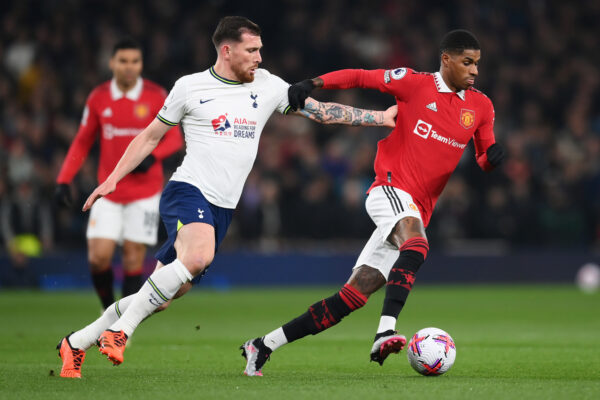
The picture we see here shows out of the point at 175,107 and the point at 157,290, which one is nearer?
the point at 157,290

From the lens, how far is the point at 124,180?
970 centimetres

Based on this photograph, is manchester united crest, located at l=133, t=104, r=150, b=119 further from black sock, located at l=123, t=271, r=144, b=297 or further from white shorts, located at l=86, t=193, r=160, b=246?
black sock, located at l=123, t=271, r=144, b=297

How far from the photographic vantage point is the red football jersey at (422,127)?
746 centimetres

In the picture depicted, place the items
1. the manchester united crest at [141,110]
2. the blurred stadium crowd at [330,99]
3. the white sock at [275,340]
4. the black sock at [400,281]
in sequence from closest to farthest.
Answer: the black sock at [400,281] → the white sock at [275,340] → the manchester united crest at [141,110] → the blurred stadium crowd at [330,99]

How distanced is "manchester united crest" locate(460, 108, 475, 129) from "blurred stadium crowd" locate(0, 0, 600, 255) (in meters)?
9.81

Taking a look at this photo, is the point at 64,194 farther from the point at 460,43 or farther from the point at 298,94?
the point at 460,43

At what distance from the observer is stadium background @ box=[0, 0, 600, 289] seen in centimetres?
1748

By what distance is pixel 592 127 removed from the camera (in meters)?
21.0

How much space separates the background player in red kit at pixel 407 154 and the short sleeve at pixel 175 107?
0.78 m

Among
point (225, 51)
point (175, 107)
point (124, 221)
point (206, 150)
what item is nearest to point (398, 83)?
point (225, 51)

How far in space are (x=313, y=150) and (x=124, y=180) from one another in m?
9.40

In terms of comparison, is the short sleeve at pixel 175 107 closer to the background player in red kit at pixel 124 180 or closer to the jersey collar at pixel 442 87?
the jersey collar at pixel 442 87

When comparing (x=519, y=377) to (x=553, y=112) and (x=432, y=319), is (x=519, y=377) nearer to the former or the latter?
(x=432, y=319)

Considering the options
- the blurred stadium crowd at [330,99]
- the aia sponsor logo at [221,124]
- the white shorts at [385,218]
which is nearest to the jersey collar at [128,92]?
the aia sponsor logo at [221,124]
